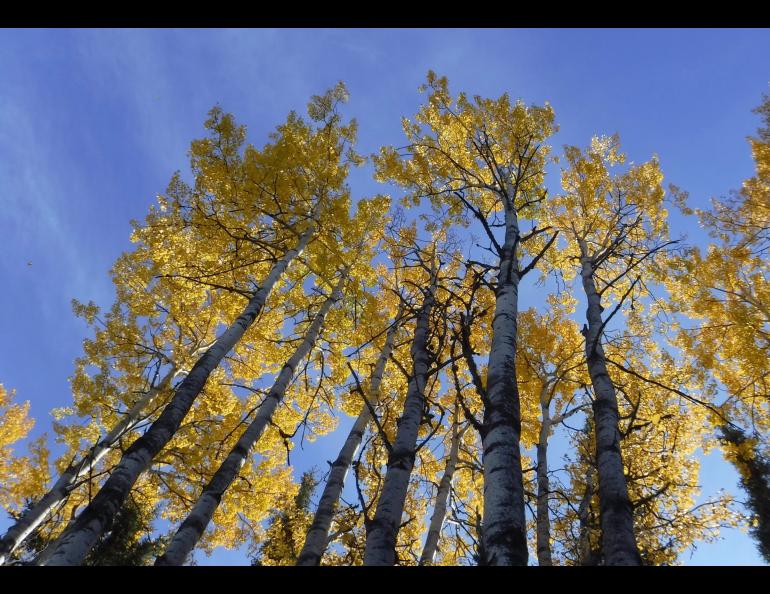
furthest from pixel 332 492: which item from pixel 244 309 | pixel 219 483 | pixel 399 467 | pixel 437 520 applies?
pixel 244 309

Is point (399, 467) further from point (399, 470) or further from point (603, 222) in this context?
point (603, 222)

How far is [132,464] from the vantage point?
4453 millimetres

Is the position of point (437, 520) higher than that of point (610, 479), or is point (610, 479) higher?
point (437, 520)

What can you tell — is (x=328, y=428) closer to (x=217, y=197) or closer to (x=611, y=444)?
(x=217, y=197)

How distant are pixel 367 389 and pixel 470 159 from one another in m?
4.57

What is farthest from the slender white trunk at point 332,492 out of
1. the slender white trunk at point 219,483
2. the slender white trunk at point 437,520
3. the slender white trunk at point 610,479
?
the slender white trunk at point 610,479

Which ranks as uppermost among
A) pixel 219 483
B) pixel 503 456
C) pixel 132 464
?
pixel 219 483

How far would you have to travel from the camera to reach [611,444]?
4359mm

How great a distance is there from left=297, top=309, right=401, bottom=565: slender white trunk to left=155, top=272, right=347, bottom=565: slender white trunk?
1154 mm

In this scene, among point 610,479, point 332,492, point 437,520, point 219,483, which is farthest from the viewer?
point 437,520

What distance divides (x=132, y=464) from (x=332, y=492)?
2522 millimetres

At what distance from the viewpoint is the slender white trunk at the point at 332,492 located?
17.3 feet
